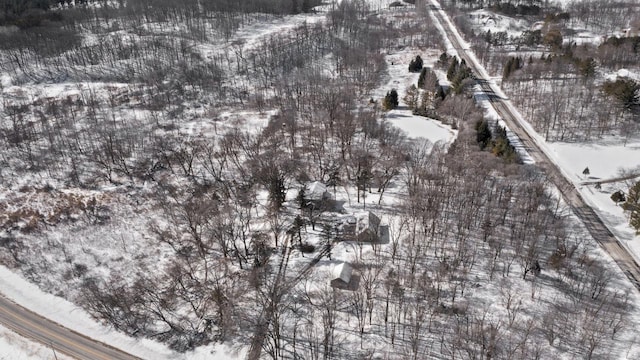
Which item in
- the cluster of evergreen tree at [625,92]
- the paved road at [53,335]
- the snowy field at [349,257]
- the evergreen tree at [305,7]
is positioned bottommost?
the paved road at [53,335]

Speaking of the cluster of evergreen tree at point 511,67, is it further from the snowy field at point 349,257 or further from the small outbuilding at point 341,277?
the small outbuilding at point 341,277

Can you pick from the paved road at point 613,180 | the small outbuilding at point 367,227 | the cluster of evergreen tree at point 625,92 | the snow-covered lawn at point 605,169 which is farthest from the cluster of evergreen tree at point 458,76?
the small outbuilding at point 367,227

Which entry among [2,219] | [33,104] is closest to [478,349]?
[2,219]

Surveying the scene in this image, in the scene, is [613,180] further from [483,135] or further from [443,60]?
[443,60]

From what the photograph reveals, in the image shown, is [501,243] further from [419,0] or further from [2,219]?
[419,0]

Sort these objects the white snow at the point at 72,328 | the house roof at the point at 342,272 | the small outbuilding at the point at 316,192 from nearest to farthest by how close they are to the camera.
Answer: the white snow at the point at 72,328 → the house roof at the point at 342,272 → the small outbuilding at the point at 316,192

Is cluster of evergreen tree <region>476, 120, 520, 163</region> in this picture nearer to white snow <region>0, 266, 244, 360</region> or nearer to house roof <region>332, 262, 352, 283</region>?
house roof <region>332, 262, 352, 283</region>
